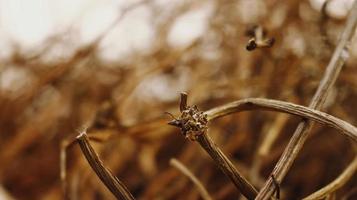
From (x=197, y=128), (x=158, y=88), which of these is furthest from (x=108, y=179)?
(x=158, y=88)

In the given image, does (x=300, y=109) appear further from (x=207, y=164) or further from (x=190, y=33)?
(x=190, y=33)

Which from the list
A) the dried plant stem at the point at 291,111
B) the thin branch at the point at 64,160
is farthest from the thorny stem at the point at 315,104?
the thin branch at the point at 64,160

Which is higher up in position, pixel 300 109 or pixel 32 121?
pixel 32 121

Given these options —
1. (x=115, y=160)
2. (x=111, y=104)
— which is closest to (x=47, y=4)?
(x=115, y=160)

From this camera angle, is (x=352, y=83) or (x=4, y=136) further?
(x=4, y=136)

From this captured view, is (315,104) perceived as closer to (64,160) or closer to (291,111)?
(291,111)
